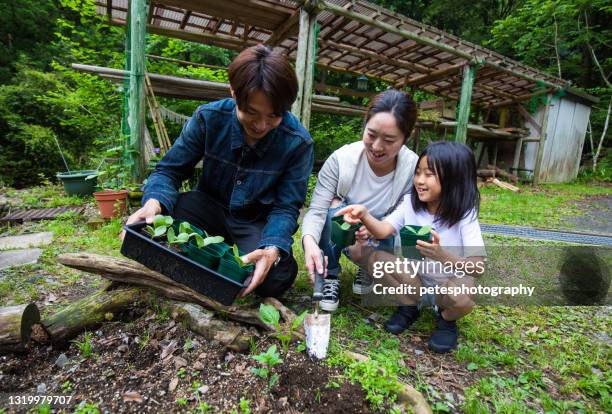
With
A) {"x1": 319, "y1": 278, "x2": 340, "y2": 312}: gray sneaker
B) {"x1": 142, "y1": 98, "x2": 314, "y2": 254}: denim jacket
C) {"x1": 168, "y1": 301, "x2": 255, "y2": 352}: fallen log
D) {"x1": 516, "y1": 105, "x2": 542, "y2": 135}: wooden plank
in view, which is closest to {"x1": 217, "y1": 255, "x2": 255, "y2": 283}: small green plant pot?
{"x1": 168, "y1": 301, "x2": 255, "y2": 352}: fallen log

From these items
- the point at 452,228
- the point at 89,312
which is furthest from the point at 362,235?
the point at 89,312

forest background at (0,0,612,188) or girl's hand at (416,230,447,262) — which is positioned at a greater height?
forest background at (0,0,612,188)

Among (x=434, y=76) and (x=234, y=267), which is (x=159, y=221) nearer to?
(x=234, y=267)

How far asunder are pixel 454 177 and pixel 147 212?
1518mm

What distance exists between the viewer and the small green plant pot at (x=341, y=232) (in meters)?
1.72

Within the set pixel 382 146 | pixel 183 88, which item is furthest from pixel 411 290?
pixel 183 88

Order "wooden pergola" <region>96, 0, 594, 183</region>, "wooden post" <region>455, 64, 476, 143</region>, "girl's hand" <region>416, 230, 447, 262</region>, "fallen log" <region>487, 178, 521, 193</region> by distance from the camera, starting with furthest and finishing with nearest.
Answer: "fallen log" <region>487, 178, 521, 193</region>, "wooden post" <region>455, 64, 476, 143</region>, "wooden pergola" <region>96, 0, 594, 183</region>, "girl's hand" <region>416, 230, 447, 262</region>

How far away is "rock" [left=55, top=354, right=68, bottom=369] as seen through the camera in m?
1.37

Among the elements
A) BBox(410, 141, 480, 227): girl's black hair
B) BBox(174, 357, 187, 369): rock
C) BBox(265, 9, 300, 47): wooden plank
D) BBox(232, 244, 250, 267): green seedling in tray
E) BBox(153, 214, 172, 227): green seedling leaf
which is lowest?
BBox(174, 357, 187, 369): rock

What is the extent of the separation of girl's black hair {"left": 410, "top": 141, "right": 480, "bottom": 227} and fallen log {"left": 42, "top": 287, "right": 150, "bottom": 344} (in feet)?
5.32

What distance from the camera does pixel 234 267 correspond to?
4.52 ft

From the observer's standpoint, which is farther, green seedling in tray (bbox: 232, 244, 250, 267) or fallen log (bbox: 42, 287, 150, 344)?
fallen log (bbox: 42, 287, 150, 344)

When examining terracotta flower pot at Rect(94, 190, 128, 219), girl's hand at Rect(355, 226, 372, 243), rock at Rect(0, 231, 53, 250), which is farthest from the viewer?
terracotta flower pot at Rect(94, 190, 128, 219)

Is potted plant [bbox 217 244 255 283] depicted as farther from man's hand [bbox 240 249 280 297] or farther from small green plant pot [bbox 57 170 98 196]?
small green plant pot [bbox 57 170 98 196]
